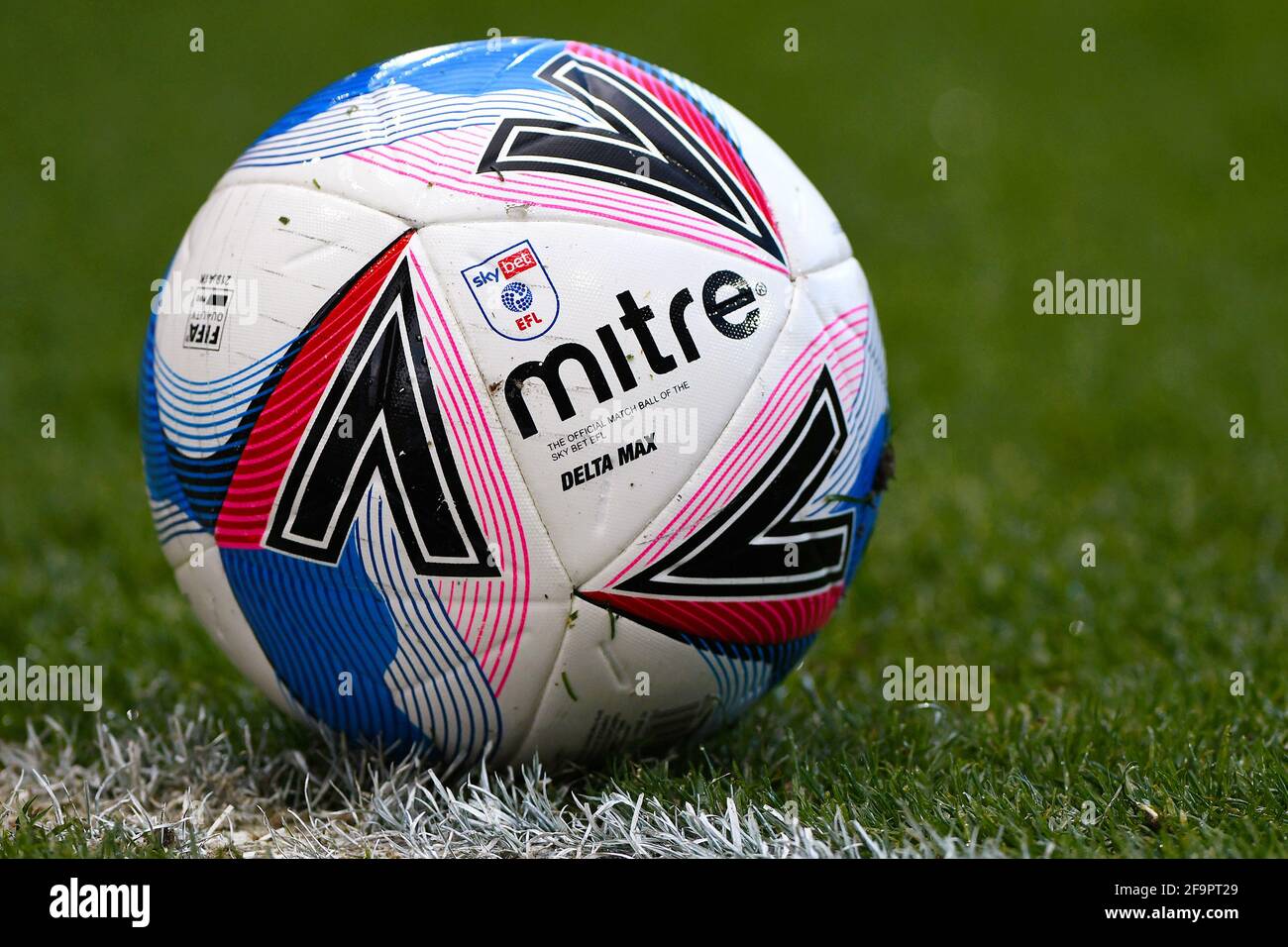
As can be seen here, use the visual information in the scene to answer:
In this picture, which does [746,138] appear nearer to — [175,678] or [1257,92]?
[175,678]

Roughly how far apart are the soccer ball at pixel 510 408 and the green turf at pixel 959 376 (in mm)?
472

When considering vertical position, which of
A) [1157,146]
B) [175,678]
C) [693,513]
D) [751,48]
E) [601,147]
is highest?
[751,48]

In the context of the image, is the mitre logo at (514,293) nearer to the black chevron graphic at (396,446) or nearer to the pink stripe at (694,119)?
the black chevron graphic at (396,446)

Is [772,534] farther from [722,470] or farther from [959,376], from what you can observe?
[959,376]

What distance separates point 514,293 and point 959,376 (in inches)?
175

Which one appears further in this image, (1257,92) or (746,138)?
(1257,92)

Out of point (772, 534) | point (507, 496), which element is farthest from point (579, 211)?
point (772, 534)

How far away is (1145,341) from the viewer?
25.0 ft

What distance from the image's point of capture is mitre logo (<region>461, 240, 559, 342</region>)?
3.14 meters

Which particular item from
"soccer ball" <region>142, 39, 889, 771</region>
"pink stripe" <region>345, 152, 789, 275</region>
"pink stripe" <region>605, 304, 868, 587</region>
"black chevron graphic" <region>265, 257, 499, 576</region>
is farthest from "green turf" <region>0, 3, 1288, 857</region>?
"pink stripe" <region>345, 152, 789, 275</region>

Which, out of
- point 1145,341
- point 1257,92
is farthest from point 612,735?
point 1257,92

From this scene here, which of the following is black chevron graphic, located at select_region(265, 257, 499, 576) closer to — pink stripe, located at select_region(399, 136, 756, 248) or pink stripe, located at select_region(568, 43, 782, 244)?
pink stripe, located at select_region(399, 136, 756, 248)

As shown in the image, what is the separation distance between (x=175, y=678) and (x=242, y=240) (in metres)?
1.68

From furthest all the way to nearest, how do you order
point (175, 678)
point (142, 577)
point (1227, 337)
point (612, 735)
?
point (1227, 337) → point (142, 577) → point (175, 678) → point (612, 735)
